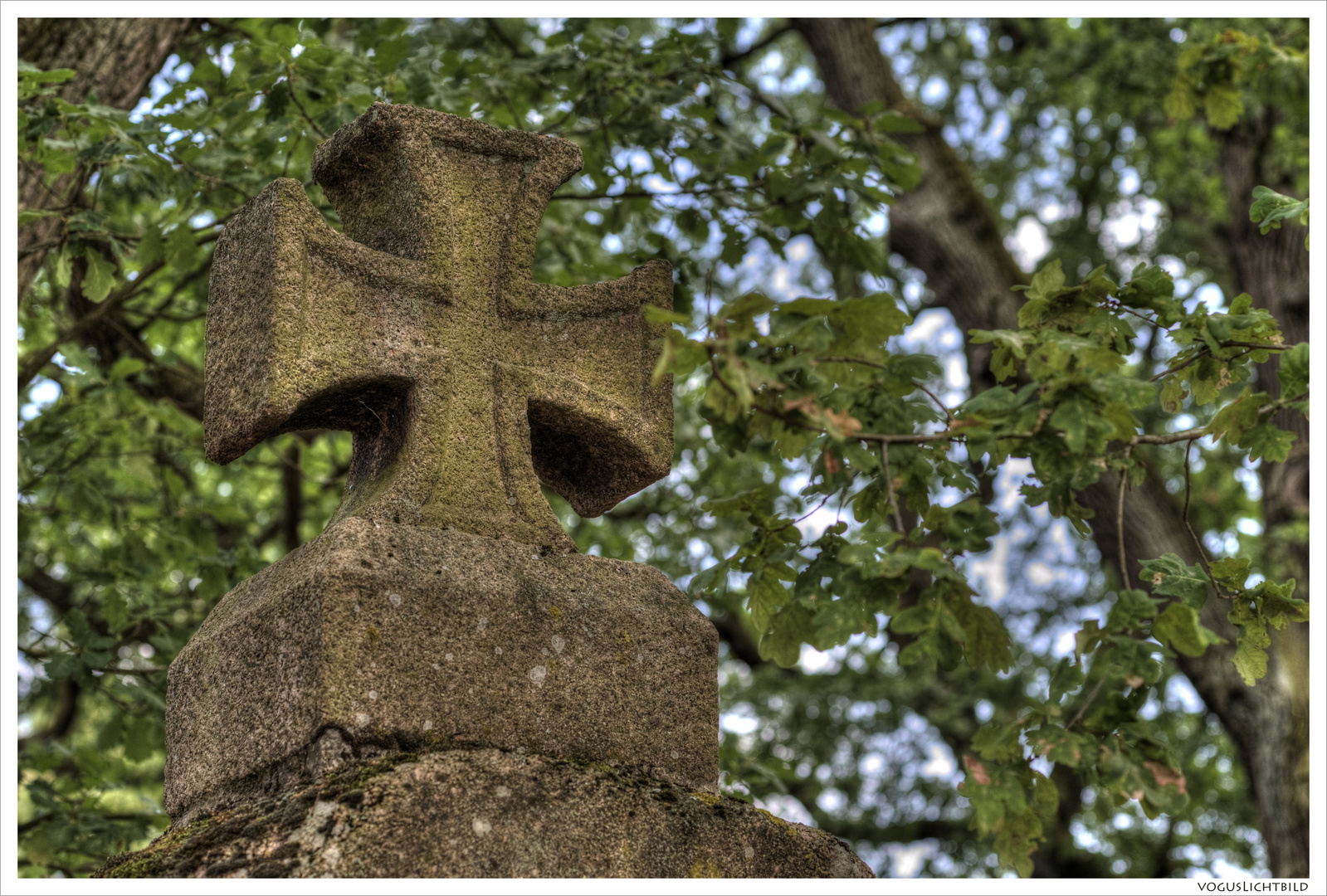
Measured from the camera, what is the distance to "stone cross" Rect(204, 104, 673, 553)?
2.31m

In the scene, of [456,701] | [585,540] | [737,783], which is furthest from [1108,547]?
[456,701]

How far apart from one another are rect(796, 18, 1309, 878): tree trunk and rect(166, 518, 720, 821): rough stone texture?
4.12 m

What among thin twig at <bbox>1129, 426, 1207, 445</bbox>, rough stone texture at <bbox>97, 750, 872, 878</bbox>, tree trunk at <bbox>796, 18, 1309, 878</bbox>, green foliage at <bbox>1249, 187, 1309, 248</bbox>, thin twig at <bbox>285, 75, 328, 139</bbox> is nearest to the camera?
rough stone texture at <bbox>97, 750, 872, 878</bbox>

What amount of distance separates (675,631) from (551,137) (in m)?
1.10

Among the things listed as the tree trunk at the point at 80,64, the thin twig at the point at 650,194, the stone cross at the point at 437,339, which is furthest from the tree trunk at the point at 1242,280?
the stone cross at the point at 437,339

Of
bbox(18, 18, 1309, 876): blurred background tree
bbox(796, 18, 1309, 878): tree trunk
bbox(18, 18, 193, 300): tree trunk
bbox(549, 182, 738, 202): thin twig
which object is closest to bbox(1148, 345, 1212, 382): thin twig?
bbox(18, 18, 1309, 876): blurred background tree

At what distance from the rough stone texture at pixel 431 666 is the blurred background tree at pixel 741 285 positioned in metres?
0.26

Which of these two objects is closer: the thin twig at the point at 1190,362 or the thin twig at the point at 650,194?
the thin twig at the point at 1190,362

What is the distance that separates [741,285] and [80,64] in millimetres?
7140

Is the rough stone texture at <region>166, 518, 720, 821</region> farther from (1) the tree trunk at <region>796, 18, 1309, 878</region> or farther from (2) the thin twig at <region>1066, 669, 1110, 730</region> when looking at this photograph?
(1) the tree trunk at <region>796, 18, 1309, 878</region>

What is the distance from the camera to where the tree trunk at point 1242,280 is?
647 centimetres

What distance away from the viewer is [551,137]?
8.98 ft

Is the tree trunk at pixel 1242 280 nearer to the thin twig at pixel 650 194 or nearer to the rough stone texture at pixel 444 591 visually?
the thin twig at pixel 650 194

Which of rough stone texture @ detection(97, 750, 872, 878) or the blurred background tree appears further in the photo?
the blurred background tree
